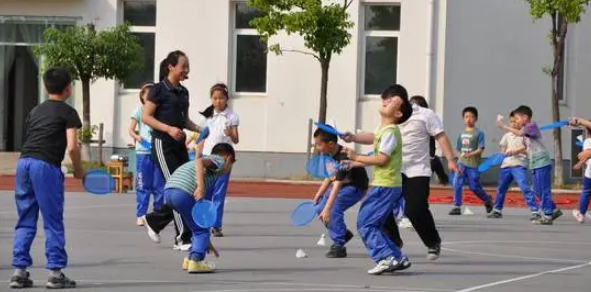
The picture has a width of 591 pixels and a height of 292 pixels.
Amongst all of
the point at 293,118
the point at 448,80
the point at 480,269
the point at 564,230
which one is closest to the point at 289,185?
the point at 293,118

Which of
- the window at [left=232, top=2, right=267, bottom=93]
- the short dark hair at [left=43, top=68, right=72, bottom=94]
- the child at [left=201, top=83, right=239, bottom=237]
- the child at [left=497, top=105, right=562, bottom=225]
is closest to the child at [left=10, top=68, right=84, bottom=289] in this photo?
the short dark hair at [left=43, top=68, right=72, bottom=94]

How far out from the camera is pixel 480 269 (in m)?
12.9

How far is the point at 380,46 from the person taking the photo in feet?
108

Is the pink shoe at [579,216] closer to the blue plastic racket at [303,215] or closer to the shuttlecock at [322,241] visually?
the shuttlecock at [322,241]

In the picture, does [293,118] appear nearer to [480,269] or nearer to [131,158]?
[131,158]

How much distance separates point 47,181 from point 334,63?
882 inches

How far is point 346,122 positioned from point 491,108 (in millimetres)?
3604

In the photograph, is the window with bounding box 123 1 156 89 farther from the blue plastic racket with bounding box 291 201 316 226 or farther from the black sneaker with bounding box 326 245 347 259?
the blue plastic racket with bounding box 291 201 316 226

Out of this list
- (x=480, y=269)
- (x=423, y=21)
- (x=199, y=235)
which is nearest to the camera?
(x=199, y=235)

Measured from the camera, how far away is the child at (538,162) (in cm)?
1962

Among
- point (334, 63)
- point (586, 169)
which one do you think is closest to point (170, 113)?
point (586, 169)

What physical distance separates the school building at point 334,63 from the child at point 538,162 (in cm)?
1226

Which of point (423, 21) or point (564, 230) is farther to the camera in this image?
point (423, 21)

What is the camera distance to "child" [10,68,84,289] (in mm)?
10633
